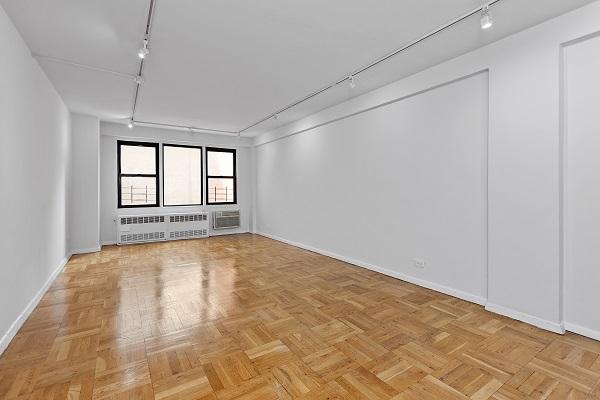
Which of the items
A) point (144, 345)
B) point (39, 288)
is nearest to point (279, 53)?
point (144, 345)

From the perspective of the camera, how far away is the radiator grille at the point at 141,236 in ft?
20.8

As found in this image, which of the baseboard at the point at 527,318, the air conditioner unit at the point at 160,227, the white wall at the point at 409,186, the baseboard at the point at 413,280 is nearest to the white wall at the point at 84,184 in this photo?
the air conditioner unit at the point at 160,227

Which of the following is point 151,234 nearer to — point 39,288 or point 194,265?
point 194,265

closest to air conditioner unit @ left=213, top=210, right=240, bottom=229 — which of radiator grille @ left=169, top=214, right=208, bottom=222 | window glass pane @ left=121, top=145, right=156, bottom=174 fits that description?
radiator grille @ left=169, top=214, right=208, bottom=222

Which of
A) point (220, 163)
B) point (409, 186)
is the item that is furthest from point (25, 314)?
point (220, 163)

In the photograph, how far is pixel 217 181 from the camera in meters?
7.82

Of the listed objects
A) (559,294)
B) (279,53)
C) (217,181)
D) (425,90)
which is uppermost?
(279,53)

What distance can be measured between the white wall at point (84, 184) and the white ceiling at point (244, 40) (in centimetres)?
120

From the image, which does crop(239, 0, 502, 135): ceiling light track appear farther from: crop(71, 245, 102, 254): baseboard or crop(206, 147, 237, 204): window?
crop(71, 245, 102, 254): baseboard

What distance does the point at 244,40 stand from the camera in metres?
2.80

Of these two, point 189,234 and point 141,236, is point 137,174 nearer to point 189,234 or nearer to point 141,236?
point 141,236

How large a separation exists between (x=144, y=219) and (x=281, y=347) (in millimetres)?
5502

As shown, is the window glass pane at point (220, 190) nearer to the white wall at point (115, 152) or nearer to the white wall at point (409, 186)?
the white wall at point (115, 152)

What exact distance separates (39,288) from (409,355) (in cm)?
387
